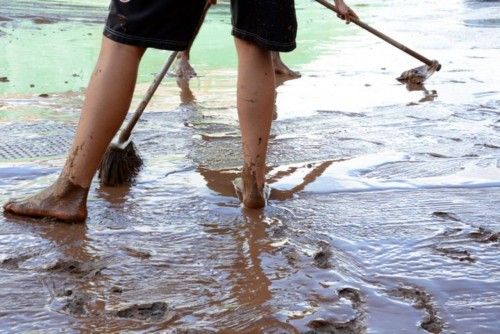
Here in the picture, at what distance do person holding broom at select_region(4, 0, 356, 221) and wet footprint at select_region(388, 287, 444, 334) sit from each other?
92 centimetres

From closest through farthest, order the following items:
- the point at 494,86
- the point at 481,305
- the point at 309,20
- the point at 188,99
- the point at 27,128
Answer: the point at 481,305, the point at 27,128, the point at 188,99, the point at 494,86, the point at 309,20

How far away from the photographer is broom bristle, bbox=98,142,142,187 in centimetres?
314

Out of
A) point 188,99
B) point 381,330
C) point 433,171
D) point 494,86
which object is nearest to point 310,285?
point 381,330

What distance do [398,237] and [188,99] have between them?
110 inches

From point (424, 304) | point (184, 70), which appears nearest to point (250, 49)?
Answer: point (424, 304)

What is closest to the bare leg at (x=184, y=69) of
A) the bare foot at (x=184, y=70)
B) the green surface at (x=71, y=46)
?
the bare foot at (x=184, y=70)

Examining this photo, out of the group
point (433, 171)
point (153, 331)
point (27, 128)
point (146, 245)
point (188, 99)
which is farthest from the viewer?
point (188, 99)

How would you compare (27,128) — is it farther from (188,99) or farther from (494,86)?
(494,86)

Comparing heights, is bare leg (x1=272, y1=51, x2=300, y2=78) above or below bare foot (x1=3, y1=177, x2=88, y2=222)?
below

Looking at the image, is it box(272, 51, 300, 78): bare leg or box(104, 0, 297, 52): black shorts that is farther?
box(272, 51, 300, 78): bare leg

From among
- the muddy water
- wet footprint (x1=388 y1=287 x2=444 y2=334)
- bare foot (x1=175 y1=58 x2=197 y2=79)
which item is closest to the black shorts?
the muddy water

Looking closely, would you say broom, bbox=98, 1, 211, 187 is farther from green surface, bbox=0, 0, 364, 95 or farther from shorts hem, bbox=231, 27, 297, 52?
green surface, bbox=0, 0, 364, 95

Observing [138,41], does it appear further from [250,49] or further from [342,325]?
[342,325]

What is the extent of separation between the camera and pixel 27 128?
13.4 feet
